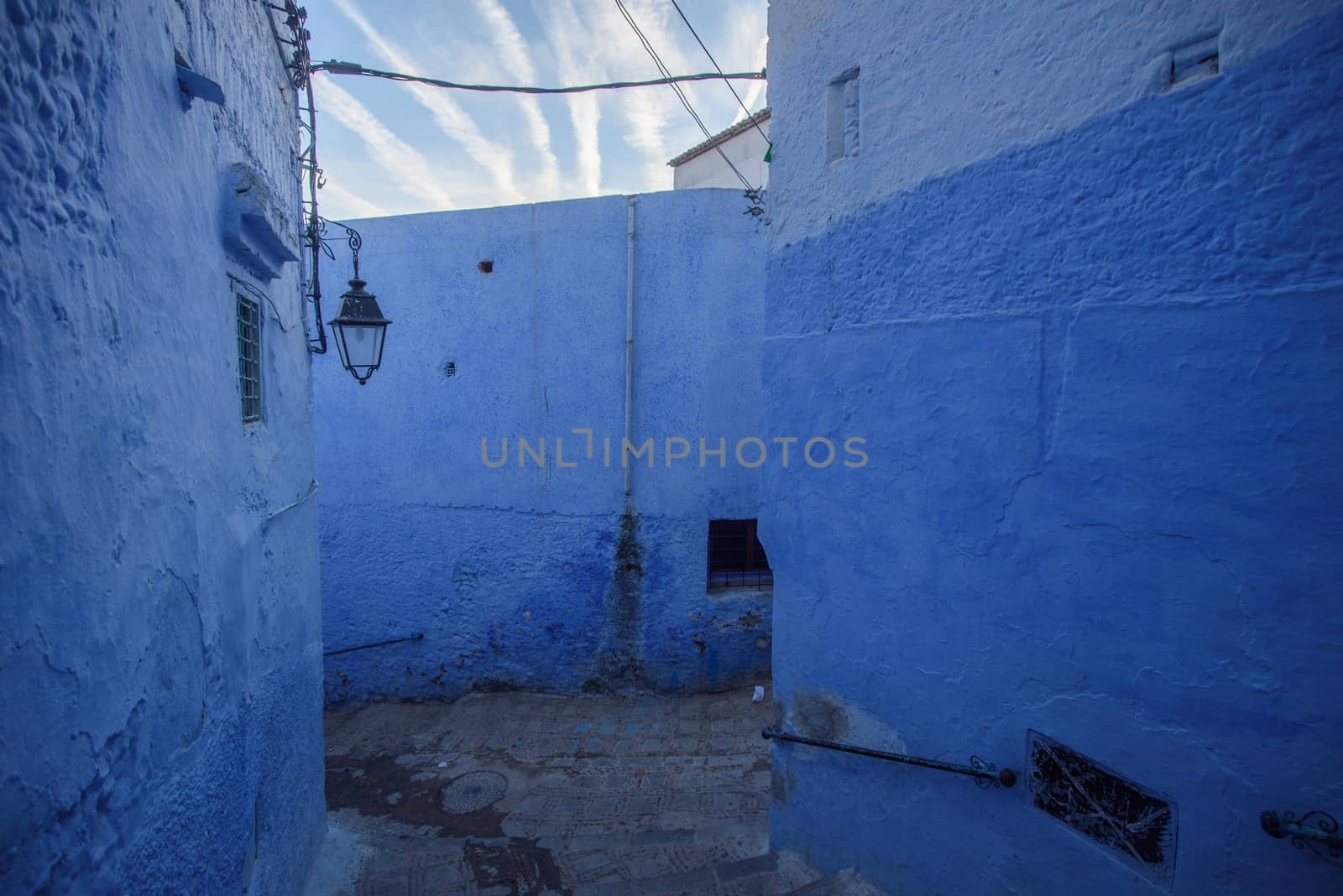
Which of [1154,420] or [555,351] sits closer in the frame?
[1154,420]

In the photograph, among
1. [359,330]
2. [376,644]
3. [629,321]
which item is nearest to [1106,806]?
[359,330]

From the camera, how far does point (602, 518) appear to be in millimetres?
8320

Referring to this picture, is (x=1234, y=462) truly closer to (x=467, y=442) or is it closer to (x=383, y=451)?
(x=467, y=442)

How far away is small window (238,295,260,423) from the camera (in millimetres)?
3854

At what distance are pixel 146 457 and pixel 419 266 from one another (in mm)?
6615

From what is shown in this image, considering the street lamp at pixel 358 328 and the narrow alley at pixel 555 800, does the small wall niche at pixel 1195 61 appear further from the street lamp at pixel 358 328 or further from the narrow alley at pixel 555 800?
the street lamp at pixel 358 328

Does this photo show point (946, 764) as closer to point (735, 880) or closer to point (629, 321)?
point (735, 880)

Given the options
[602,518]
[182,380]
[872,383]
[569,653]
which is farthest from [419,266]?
[872,383]

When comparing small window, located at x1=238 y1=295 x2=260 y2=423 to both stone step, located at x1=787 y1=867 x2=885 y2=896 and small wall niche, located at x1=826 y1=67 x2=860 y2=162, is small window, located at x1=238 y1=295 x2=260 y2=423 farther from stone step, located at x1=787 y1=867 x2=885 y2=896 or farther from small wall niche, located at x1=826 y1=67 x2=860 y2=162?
stone step, located at x1=787 y1=867 x2=885 y2=896

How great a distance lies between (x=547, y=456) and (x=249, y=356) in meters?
4.51

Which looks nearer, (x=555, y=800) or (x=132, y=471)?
(x=132, y=471)

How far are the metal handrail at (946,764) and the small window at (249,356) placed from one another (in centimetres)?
365

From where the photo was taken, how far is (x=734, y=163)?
1375cm

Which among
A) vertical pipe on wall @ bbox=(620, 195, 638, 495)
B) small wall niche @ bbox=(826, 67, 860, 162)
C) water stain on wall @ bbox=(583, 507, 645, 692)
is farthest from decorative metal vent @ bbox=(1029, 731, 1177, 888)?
vertical pipe on wall @ bbox=(620, 195, 638, 495)
